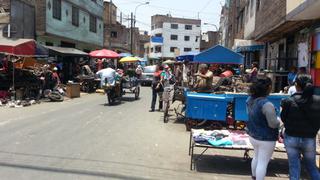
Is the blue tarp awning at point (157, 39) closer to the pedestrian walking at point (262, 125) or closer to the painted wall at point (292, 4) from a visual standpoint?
the painted wall at point (292, 4)

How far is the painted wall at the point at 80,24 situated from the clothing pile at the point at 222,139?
1021 inches

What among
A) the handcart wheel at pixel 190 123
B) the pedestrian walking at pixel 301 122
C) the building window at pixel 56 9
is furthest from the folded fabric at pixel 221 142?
the building window at pixel 56 9

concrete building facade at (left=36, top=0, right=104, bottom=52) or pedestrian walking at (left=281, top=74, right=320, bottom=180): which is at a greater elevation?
concrete building facade at (left=36, top=0, right=104, bottom=52)

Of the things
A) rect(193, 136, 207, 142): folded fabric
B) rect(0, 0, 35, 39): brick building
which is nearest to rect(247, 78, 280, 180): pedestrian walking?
rect(193, 136, 207, 142): folded fabric

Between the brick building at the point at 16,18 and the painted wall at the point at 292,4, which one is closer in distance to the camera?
the painted wall at the point at 292,4

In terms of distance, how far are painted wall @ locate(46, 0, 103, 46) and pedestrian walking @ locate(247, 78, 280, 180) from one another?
28175mm

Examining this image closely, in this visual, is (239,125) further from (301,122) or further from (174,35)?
(174,35)

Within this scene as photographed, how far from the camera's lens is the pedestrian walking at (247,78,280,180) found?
650cm

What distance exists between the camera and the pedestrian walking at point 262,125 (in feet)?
21.3

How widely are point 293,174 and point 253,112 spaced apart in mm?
1004

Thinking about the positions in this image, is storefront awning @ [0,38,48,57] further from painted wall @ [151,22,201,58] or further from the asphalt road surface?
painted wall @ [151,22,201,58]

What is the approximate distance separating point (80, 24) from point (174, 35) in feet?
248

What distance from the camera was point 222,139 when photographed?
8859 mm

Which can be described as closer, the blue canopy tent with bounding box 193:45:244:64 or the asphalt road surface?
the asphalt road surface
